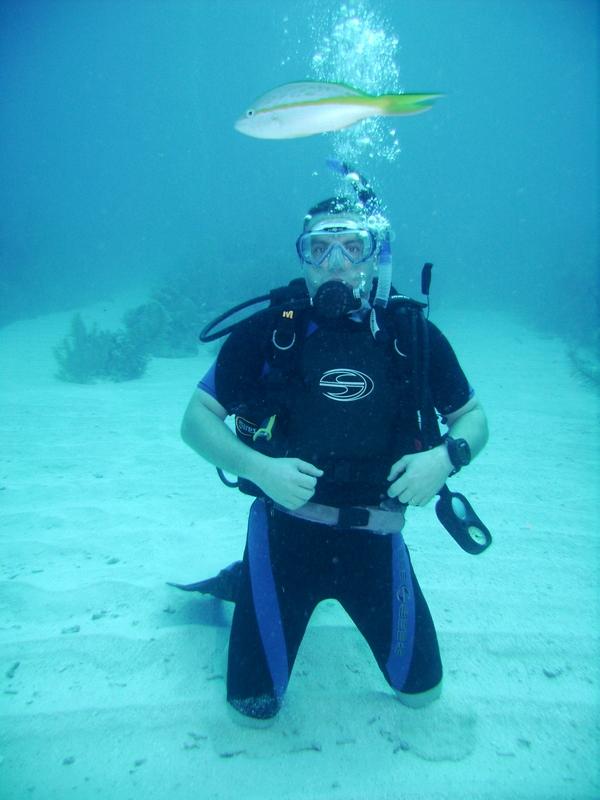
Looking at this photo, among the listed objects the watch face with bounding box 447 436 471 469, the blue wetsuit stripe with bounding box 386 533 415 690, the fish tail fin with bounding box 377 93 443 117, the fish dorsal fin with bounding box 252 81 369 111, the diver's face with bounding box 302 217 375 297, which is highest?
the fish dorsal fin with bounding box 252 81 369 111

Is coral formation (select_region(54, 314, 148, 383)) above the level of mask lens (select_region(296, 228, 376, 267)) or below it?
below

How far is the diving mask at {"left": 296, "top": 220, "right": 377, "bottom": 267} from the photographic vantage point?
7.88 ft

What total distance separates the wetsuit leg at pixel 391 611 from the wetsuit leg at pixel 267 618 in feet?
0.91

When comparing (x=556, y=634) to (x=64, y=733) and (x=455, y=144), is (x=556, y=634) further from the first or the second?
(x=455, y=144)

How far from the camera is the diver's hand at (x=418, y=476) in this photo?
6.46 ft

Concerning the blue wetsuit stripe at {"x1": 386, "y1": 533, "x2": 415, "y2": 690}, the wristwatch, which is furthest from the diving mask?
the blue wetsuit stripe at {"x1": 386, "y1": 533, "x2": 415, "y2": 690}

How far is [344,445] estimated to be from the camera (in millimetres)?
2176

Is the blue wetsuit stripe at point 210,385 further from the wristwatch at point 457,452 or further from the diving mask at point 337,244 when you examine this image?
the wristwatch at point 457,452

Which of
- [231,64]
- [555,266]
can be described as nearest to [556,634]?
[555,266]

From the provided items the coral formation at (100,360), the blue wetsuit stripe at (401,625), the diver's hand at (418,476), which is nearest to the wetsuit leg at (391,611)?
the blue wetsuit stripe at (401,625)

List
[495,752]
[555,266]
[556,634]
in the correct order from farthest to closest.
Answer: [555,266] → [556,634] → [495,752]

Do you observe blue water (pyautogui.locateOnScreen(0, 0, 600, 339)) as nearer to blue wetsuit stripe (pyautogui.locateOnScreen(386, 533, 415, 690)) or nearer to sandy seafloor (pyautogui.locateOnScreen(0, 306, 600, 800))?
sandy seafloor (pyautogui.locateOnScreen(0, 306, 600, 800))

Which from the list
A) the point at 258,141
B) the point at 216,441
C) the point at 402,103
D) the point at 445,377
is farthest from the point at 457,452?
the point at 258,141

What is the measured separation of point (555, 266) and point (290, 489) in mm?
26810
